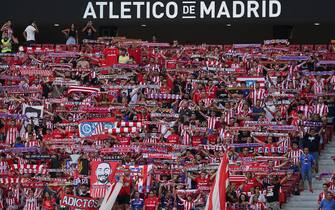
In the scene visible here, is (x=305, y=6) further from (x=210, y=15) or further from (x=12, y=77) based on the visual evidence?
(x=12, y=77)

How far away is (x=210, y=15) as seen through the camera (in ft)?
161

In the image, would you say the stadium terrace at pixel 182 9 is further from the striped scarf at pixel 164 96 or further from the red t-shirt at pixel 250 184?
the red t-shirt at pixel 250 184

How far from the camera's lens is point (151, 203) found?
3678 cm

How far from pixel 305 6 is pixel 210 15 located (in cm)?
296

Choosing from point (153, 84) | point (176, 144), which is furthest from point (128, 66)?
point (176, 144)

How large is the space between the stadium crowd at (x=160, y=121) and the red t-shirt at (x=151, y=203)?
0.03 metres

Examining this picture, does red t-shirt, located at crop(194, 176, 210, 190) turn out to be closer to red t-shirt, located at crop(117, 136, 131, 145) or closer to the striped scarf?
red t-shirt, located at crop(117, 136, 131, 145)

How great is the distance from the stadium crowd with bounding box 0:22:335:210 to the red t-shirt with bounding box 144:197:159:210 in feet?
0.11

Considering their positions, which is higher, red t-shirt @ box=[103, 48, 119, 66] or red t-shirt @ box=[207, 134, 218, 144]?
red t-shirt @ box=[103, 48, 119, 66]

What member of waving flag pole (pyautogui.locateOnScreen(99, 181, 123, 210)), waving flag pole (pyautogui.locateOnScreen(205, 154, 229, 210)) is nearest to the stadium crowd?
waving flag pole (pyautogui.locateOnScreen(99, 181, 123, 210))

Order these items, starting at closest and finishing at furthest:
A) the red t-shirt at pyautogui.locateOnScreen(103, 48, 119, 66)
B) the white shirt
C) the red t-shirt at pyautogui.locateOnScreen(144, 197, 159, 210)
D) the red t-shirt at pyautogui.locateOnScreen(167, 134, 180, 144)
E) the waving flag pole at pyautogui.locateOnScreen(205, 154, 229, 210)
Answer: the waving flag pole at pyautogui.locateOnScreen(205, 154, 229, 210) → the red t-shirt at pyautogui.locateOnScreen(144, 197, 159, 210) → the red t-shirt at pyautogui.locateOnScreen(167, 134, 180, 144) → the red t-shirt at pyautogui.locateOnScreen(103, 48, 119, 66) → the white shirt

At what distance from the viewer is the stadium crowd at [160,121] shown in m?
37.5

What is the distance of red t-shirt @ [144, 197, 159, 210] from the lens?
36719 millimetres

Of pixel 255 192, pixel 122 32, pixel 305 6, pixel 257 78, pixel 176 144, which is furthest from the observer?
pixel 122 32
